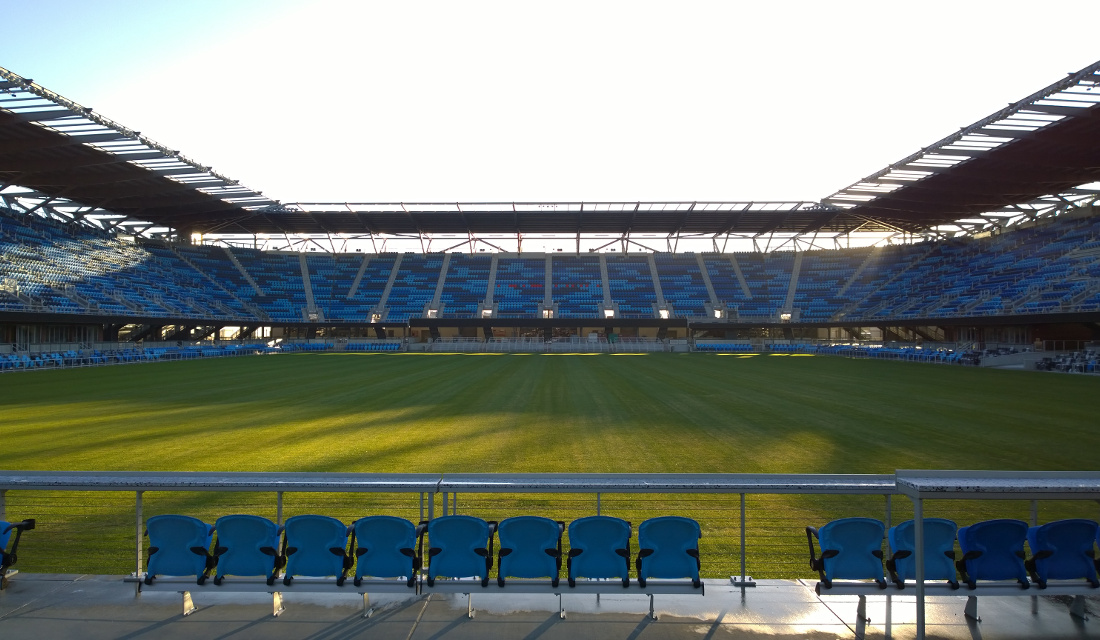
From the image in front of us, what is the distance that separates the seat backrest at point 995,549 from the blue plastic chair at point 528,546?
123 inches

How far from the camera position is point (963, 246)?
57469 millimetres

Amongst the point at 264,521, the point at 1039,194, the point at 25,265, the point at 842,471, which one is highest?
the point at 1039,194

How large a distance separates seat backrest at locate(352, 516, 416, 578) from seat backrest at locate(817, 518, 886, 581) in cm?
324

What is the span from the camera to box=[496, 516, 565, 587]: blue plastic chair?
483 cm

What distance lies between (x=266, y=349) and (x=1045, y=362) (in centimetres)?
5418

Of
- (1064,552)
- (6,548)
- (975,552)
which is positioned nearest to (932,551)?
(975,552)

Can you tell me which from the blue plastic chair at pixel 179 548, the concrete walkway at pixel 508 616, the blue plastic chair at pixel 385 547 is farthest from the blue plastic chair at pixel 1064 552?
the blue plastic chair at pixel 179 548

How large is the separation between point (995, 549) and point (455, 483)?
423 cm

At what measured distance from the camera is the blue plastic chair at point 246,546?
4875mm

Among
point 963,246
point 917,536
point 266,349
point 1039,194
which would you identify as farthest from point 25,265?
point 963,246

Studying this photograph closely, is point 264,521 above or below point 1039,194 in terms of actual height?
below

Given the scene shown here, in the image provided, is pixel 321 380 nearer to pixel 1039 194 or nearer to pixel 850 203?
pixel 850 203

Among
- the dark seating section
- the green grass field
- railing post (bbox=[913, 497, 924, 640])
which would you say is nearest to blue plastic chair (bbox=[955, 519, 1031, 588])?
railing post (bbox=[913, 497, 924, 640])

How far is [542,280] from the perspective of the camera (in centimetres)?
6862
